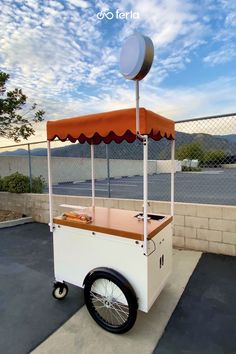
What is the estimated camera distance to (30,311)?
7.92ft

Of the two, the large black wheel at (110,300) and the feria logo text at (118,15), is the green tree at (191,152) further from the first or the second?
the large black wheel at (110,300)

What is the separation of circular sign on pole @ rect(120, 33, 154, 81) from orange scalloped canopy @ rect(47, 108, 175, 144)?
0.31 metres

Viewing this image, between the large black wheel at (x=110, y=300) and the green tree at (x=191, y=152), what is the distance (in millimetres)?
2814

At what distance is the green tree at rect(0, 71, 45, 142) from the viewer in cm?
598

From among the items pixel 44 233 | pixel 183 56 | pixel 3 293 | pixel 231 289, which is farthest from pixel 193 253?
pixel 183 56

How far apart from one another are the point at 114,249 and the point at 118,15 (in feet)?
10.6

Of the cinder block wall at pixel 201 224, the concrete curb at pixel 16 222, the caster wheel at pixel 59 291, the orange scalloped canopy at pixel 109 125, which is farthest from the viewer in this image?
the concrete curb at pixel 16 222

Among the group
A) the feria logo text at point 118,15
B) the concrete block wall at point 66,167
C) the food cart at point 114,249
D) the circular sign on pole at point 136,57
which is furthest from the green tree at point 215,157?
the concrete block wall at point 66,167

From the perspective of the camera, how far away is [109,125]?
6.79 ft

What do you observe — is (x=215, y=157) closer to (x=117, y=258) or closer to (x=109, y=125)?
(x=109, y=125)

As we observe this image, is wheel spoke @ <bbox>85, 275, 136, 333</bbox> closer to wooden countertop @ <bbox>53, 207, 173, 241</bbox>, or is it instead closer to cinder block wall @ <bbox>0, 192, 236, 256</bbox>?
wooden countertop @ <bbox>53, 207, 173, 241</bbox>

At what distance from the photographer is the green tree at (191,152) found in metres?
4.22

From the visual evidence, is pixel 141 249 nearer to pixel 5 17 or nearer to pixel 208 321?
pixel 208 321

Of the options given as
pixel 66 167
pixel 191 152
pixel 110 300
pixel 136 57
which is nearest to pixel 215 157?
pixel 191 152
